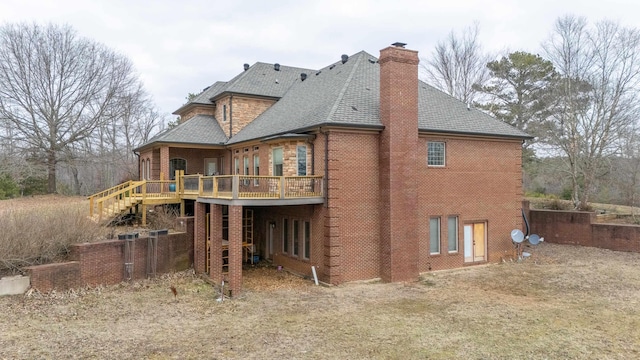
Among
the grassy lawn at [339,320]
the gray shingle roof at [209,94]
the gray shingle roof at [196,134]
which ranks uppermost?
the gray shingle roof at [209,94]

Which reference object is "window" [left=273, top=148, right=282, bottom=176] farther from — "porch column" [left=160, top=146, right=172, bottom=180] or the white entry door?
the white entry door

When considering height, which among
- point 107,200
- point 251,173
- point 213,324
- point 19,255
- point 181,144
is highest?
point 181,144

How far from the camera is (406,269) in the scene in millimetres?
15008

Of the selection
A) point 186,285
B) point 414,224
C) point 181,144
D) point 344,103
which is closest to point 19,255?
point 186,285

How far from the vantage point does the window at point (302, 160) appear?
15.8 m

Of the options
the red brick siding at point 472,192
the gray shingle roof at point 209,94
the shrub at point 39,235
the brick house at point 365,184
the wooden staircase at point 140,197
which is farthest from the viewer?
the gray shingle roof at point 209,94

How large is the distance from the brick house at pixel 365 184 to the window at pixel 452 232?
5 centimetres

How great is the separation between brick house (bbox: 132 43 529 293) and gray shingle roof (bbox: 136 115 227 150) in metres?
0.30

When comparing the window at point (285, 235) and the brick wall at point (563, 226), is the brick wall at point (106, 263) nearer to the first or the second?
the window at point (285, 235)

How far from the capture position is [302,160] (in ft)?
51.9

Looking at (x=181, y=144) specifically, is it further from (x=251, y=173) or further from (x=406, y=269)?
(x=406, y=269)

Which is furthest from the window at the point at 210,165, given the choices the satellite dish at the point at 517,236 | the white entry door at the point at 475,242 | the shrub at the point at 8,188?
the shrub at the point at 8,188

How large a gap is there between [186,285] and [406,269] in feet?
25.4

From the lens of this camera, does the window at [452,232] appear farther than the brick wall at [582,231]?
No
